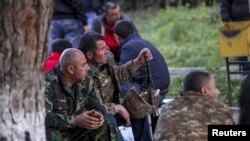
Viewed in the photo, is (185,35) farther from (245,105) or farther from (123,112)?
(245,105)

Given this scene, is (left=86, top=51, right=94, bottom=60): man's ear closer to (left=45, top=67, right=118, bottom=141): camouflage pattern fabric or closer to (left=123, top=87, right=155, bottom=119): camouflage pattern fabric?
(left=123, top=87, right=155, bottom=119): camouflage pattern fabric

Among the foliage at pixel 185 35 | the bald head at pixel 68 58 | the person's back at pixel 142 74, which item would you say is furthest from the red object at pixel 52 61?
the foliage at pixel 185 35

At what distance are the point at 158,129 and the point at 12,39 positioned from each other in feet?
4.38

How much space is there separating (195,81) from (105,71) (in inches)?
90.2

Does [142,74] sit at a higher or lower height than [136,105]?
higher

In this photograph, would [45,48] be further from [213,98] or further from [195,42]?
[195,42]

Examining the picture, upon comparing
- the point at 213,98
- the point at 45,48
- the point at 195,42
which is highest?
the point at 45,48

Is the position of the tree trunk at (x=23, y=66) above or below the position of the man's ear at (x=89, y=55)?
above

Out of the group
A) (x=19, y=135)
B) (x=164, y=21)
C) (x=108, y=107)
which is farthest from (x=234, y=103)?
(x=164, y=21)

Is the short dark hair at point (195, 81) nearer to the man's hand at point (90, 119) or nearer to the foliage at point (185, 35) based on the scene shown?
the man's hand at point (90, 119)

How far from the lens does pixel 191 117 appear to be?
253 inches

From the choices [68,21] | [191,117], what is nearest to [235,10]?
[68,21]

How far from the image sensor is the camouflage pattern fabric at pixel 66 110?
7.75m

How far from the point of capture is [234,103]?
11.1 metres
